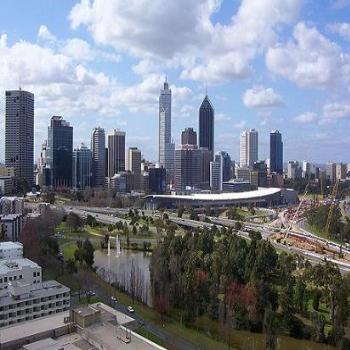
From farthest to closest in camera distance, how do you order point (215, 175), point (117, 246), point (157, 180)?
point (215, 175)
point (157, 180)
point (117, 246)

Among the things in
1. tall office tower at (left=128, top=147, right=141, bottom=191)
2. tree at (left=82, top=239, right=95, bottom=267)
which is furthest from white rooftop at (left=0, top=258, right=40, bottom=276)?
tall office tower at (left=128, top=147, right=141, bottom=191)

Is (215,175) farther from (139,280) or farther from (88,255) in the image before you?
(139,280)

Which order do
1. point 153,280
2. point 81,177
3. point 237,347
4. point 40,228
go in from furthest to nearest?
point 81,177 < point 40,228 < point 153,280 < point 237,347

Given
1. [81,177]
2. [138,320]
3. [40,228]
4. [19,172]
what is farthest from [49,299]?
[81,177]

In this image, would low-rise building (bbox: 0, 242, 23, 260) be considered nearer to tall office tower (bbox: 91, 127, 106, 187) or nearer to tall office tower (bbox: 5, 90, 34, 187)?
tall office tower (bbox: 5, 90, 34, 187)

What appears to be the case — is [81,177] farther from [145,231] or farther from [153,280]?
[153,280]

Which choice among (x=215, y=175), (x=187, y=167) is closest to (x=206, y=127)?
(x=215, y=175)

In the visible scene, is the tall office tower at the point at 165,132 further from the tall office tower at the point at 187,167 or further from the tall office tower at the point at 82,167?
the tall office tower at the point at 82,167
